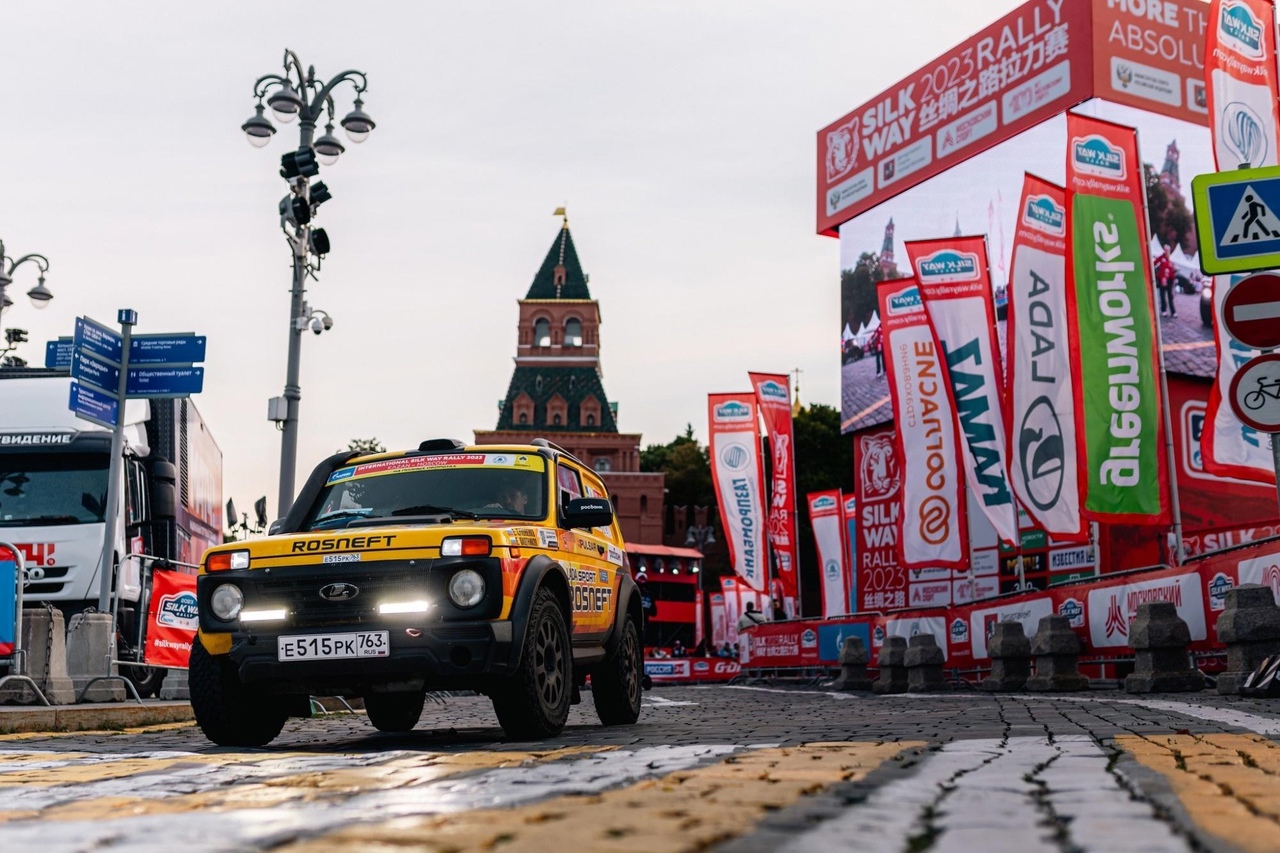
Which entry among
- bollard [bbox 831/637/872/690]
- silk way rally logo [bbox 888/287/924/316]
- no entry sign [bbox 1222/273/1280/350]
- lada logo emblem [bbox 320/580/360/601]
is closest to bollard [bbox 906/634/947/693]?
bollard [bbox 831/637/872/690]

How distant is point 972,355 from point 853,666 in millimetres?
6714

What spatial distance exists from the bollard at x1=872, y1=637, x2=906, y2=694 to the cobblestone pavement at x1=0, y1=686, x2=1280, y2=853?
56.5 feet

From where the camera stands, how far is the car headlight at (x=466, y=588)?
8156 mm

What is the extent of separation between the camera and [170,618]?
59.8 ft

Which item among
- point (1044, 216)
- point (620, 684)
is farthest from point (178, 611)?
point (1044, 216)

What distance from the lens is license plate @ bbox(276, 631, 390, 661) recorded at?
8.12 meters

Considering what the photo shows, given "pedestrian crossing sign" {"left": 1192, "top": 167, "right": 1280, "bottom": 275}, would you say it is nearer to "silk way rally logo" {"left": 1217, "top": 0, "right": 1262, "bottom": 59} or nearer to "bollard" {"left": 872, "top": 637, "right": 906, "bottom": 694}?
"silk way rally logo" {"left": 1217, "top": 0, "right": 1262, "bottom": 59}

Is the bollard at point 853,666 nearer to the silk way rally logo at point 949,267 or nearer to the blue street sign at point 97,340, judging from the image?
the silk way rally logo at point 949,267

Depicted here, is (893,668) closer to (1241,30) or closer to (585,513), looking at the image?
(1241,30)

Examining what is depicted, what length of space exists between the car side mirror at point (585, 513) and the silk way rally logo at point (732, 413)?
2866 centimetres

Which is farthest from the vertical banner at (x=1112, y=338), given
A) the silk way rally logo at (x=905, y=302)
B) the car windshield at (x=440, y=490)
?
the car windshield at (x=440, y=490)

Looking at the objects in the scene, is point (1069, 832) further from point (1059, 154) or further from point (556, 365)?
point (556, 365)

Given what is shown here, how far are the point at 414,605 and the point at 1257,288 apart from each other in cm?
543

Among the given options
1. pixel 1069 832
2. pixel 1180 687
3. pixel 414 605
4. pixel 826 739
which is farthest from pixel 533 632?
pixel 1180 687
